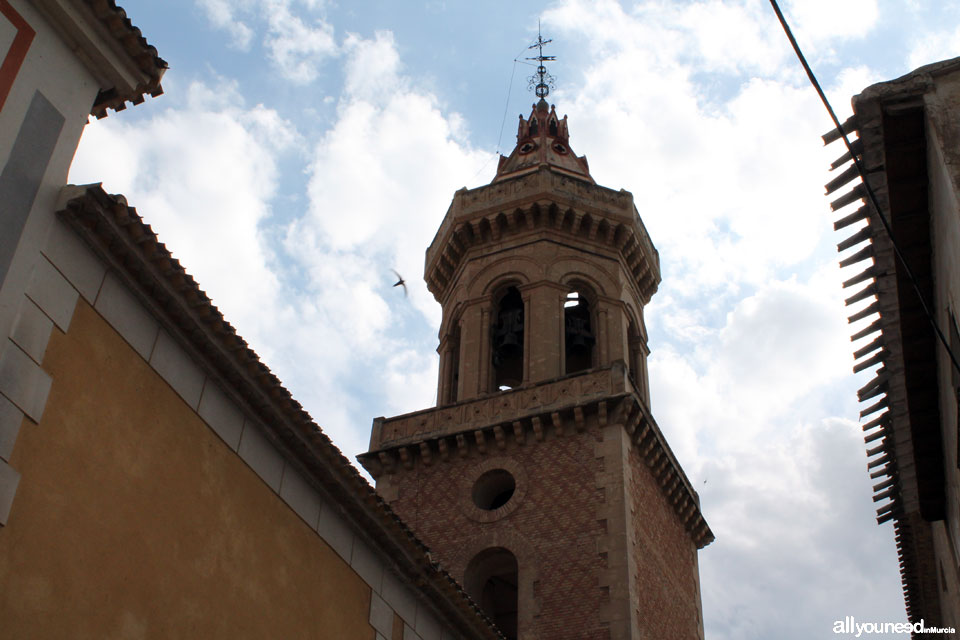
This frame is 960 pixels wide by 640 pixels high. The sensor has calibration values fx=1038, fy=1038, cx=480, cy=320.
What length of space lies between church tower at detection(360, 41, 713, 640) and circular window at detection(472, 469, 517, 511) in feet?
0.16

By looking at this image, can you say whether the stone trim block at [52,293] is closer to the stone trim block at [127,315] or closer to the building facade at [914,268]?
the stone trim block at [127,315]

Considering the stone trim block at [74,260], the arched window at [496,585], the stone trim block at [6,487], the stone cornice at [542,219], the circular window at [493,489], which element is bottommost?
the stone trim block at [6,487]

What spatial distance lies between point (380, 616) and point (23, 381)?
19.3ft

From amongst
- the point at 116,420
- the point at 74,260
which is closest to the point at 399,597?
the point at 116,420

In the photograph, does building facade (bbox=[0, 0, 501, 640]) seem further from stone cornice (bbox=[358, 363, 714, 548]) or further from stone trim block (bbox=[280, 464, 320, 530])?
stone cornice (bbox=[358, 363, 714, 548])

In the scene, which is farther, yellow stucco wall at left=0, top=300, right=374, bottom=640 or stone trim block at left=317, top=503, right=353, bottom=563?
stone trim block at left=317, top=503, right=353, bottom=563

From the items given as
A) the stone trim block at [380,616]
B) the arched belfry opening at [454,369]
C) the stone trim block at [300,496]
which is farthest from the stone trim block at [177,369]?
the arched belfry opening at [454,369]

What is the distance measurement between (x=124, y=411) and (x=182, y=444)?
0.82 m

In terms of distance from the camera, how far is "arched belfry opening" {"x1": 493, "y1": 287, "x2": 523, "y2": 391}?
25.2 m

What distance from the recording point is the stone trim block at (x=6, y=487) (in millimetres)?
6996

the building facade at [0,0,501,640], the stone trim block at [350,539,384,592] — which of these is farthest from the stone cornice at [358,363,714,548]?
the building facade at [0,0,501,640]

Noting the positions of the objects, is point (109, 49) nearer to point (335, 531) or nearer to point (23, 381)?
point (23, 381)

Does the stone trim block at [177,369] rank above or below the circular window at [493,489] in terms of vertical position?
below

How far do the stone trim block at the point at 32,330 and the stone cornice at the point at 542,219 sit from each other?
19542 millimetres
